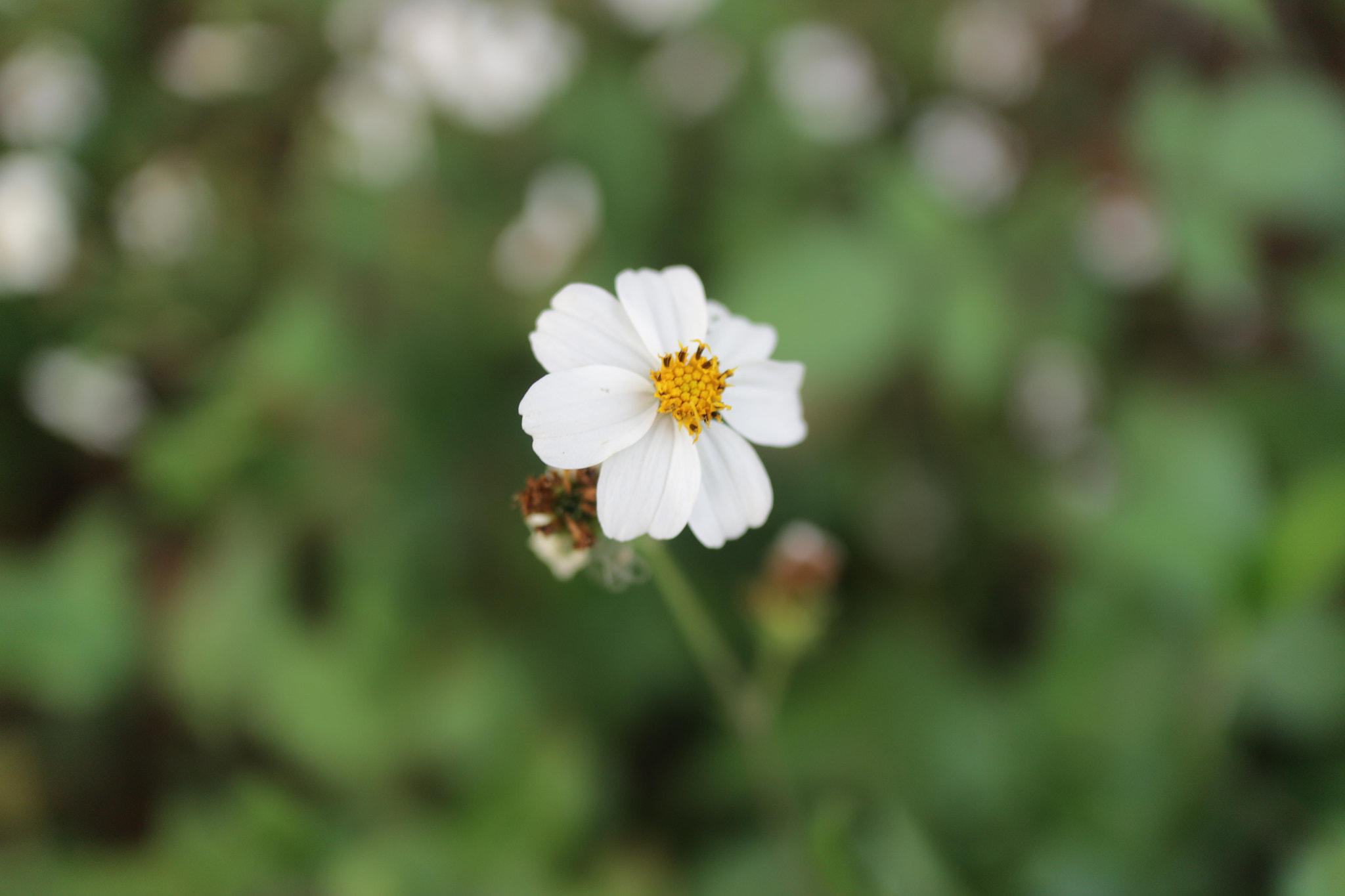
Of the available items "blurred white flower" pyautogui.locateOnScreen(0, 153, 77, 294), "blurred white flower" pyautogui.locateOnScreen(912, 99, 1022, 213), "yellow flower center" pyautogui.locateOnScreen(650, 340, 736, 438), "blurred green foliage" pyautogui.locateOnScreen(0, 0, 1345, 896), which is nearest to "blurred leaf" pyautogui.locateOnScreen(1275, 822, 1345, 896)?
→ "blurred green foliage" pyautogui.locateOnScreen(0, 0, 1345, 896)

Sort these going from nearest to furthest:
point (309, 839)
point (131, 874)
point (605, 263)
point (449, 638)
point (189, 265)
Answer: point (309, 839)
point (131, 874)
point (449, 638)
point (605, 263)
point (189, 265)

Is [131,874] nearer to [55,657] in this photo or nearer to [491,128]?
[55,657]

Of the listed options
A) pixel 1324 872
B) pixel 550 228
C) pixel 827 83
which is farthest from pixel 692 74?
pixel 1324 872

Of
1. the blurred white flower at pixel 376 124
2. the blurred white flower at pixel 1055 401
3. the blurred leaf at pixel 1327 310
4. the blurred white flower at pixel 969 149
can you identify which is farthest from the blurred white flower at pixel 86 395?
the blurred leaf at pixel 1327 310

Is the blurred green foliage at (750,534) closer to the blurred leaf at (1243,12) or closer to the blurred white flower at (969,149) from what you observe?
the blurred white flower at (969,149)

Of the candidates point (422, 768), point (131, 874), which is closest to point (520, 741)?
point (422, 768)

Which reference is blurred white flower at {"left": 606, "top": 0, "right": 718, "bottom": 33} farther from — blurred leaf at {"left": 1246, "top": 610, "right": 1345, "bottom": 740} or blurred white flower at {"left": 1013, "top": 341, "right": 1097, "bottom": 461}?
blurred leaf at {"left": 1246, "top": 610, "right": 1345, "bottom": 740}
